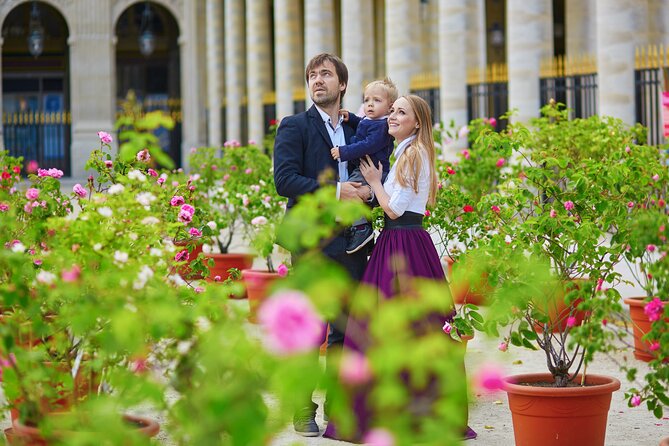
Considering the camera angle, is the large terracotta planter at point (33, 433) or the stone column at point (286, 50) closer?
the large terracotta planter at point (33, 433)

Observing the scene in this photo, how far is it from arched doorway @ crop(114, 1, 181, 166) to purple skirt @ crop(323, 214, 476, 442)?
115 feet

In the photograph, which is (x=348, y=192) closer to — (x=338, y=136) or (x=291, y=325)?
(x=338, y=136)

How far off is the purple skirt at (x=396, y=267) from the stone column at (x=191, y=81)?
32.7 m

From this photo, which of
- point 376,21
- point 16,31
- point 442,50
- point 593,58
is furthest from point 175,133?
point 593,58

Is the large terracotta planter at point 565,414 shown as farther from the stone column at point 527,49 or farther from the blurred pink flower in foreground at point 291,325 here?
the stone column at point 527,49

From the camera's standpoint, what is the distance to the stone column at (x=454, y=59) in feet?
70.1

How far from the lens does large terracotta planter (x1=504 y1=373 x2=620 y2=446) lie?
19.8 ft

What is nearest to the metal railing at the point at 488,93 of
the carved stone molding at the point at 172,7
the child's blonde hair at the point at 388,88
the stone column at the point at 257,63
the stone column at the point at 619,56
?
the stone column at the point at 619,56

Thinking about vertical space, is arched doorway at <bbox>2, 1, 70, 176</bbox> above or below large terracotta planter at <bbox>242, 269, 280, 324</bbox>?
above

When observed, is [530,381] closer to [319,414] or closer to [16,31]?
[319,414]

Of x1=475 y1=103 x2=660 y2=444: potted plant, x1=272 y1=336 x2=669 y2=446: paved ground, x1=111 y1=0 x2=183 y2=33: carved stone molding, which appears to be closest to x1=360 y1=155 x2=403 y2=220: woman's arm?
x1=475 y1=103 x2=660 y2=444: potted plant

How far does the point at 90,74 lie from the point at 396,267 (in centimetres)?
3329

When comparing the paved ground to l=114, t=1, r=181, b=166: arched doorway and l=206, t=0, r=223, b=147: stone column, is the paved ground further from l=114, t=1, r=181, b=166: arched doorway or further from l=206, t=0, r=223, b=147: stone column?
l=114, t=1, r=181, b=166: arched doorway

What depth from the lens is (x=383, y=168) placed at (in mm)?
6930
